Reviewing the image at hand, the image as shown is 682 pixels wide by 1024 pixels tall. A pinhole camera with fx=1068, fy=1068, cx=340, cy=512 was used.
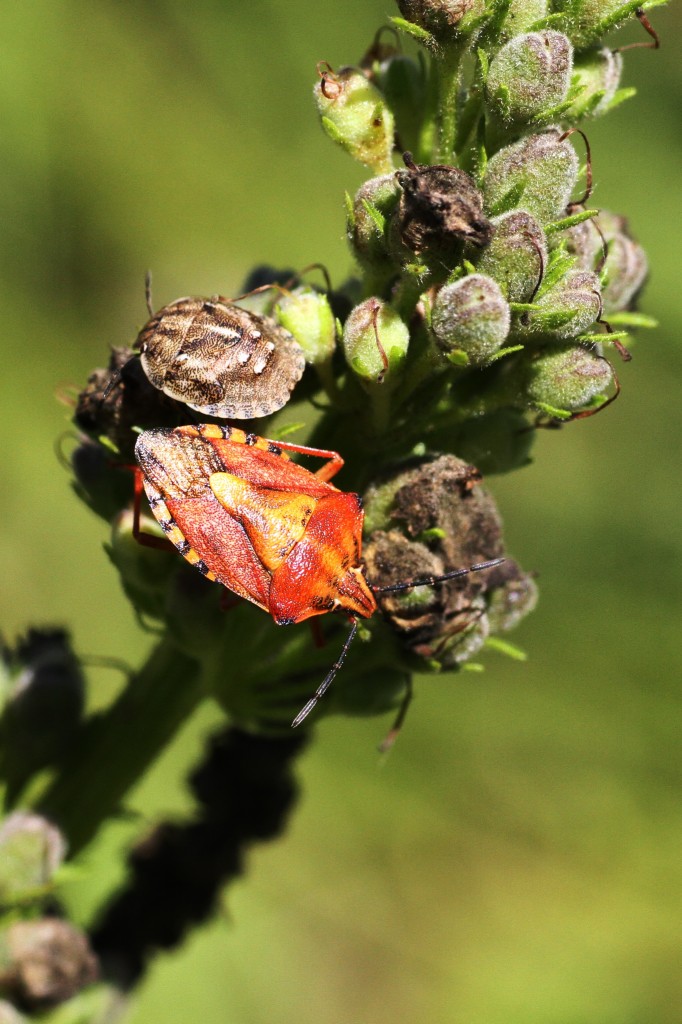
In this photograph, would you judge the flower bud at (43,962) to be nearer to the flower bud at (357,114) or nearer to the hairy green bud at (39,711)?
the hairy green bud at (39,711)

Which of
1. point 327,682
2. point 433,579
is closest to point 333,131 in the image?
point 433,579

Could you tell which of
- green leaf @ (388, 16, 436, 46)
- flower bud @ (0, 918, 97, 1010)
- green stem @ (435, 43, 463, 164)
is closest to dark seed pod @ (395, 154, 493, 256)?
green stem @ (435, 43, 463, 164)

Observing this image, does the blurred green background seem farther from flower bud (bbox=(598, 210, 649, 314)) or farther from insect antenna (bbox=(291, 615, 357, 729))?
flower bud (bbox=(598, 210, 649, 314))

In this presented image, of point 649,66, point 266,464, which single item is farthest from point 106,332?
point 266,464

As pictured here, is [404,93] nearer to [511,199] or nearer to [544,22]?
[544,22]

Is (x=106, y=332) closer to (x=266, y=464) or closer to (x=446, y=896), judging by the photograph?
A: (x=446, y=896)
